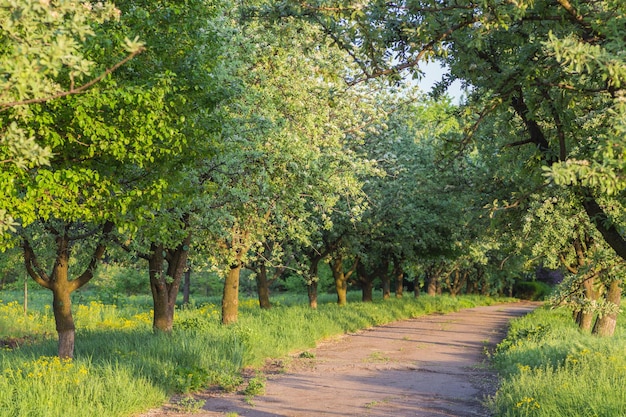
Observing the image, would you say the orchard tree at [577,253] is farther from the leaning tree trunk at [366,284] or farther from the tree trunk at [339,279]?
the leaning tree trunk at [366,284]

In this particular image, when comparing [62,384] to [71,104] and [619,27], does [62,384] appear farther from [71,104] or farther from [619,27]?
[619,27]

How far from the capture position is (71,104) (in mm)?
9016

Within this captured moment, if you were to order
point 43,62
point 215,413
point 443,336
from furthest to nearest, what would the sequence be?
point 443,336 → point 215,413 → point 43,62

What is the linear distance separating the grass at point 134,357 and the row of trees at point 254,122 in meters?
1.59

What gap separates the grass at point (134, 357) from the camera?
10.7m

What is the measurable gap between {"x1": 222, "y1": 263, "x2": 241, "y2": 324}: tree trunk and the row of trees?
0.22ft

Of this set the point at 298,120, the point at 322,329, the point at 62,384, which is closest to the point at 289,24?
the point at 62,384

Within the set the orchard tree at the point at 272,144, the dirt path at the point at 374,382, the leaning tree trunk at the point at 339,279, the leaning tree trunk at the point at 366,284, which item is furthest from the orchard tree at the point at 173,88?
the leaning tree trunk at the point at 366,284

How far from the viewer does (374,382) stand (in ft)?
51.1

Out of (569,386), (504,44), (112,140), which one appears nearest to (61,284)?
(112,140)

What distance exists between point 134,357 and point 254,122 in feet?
18.6

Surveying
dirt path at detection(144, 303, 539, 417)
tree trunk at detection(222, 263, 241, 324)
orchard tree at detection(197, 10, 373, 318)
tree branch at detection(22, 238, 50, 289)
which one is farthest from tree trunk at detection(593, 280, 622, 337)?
tree branch at detection(22, 238, 50, 289)

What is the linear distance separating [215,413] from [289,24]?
6.79 meters

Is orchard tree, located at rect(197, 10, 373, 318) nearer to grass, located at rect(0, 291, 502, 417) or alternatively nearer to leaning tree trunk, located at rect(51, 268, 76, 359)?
grass, located at rect(0, 291, 502, 417)
